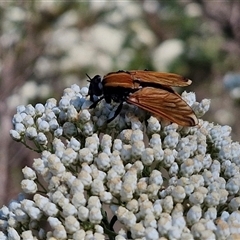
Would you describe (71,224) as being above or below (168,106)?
below

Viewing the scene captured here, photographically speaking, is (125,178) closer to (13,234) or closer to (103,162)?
(103,162)

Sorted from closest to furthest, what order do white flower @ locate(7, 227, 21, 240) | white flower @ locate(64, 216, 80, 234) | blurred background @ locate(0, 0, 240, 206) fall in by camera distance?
white flower @ locate(64, 216, 80, 234) → white flower @ locate(7, 227, 21, 240) → blurred background @ locate(0, 0, 240, 206)

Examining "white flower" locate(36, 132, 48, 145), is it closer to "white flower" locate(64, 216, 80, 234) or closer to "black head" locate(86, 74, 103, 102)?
"black head" locate(86, 74, 103, 102)

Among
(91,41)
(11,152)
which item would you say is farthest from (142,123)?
(91,41)

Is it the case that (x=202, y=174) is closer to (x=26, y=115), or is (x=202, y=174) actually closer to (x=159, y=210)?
(x=159, y=210)

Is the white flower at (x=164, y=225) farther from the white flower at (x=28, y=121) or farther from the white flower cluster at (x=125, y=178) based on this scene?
the white flower at (x=28, y=121)

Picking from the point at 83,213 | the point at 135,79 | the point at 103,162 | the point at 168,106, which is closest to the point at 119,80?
the point at 135,79

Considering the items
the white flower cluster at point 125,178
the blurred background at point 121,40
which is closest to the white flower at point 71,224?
the white flower cluster at point 125,178

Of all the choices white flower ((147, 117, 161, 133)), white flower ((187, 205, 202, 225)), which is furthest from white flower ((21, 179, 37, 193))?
white flower ((187, 205, 202, 225))
